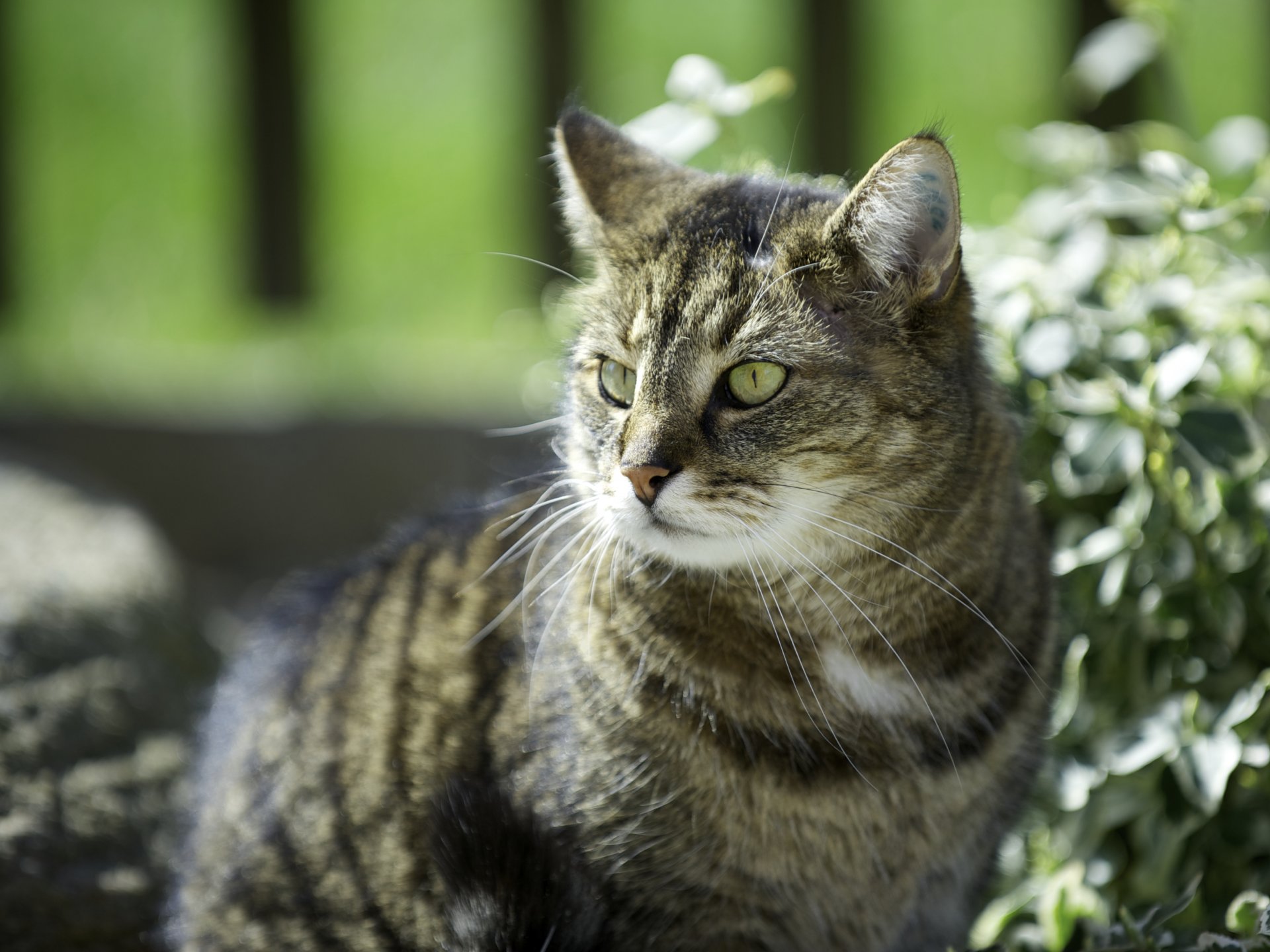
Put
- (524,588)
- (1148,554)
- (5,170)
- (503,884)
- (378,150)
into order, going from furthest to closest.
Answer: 1. (378,150)
2. (5,170)
3. (1148,554)
4. (524,588)
5. (503,884)

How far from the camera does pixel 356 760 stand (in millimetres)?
1466

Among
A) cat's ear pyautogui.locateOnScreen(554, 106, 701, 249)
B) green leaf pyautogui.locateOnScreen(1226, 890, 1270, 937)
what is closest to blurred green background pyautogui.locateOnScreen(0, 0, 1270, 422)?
cat's ear pyautogui.locateOnScreen(554, 106, 701, 249)

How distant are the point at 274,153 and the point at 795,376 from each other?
286 centimetres

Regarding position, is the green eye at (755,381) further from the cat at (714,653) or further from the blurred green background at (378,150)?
the blurred green background at (378,150)

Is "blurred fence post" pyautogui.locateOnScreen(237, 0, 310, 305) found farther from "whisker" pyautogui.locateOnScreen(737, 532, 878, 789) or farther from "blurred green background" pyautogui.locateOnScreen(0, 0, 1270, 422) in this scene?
"whisker" pyautogui.locateOnScreen(737, 532, 878, 789)

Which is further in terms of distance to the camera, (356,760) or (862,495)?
(356,760)

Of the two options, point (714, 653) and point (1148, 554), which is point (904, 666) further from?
point (1148, 554)

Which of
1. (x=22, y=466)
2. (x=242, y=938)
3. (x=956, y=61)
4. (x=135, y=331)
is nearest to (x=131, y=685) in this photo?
(x=242, y=938)

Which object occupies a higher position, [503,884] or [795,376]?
[795,376]

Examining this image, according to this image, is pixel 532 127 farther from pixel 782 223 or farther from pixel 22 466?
pixel 782 223

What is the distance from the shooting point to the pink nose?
4.02ft

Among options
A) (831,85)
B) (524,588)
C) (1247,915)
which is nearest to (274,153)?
(831,85)

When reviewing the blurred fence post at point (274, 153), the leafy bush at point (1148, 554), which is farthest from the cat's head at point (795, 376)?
the blurred fence post at point (274, 153)

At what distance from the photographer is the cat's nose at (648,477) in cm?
122
